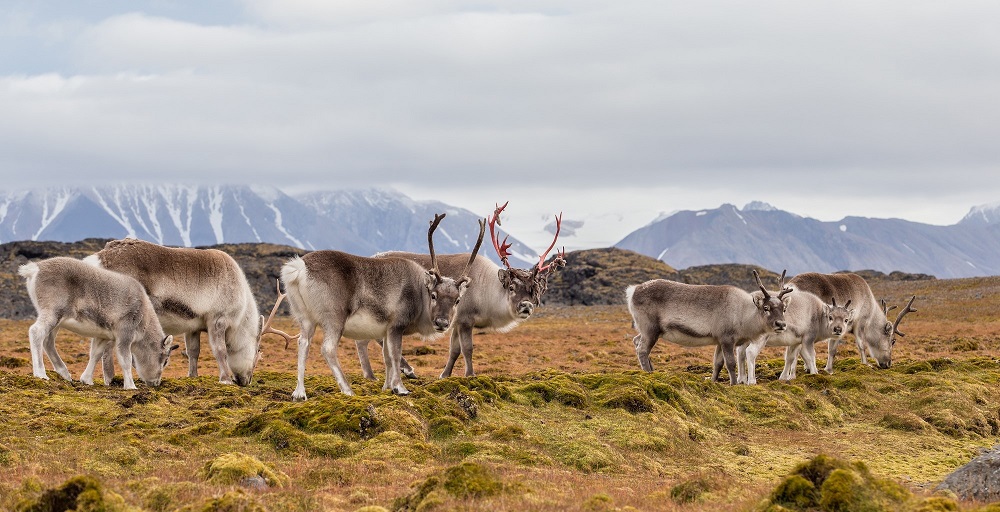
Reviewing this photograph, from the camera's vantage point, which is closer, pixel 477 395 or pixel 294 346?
pixel 477 395

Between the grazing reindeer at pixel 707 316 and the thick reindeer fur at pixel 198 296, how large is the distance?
10449 millimetres

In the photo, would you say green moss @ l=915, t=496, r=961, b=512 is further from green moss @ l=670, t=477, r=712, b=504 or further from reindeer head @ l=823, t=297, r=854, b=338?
reindeer head @ l=823, t=297, r=854, b=338

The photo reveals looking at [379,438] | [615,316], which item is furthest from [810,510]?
[615,316]

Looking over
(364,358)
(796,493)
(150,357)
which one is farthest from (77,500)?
(364,358)

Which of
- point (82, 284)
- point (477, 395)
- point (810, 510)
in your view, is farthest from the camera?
point (82, 284)

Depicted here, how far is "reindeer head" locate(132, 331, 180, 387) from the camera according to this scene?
20828 millimetres

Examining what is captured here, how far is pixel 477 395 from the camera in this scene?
60.4ft

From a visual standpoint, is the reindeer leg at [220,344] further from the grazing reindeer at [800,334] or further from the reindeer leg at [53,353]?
the grazing reindeer at [800,334]

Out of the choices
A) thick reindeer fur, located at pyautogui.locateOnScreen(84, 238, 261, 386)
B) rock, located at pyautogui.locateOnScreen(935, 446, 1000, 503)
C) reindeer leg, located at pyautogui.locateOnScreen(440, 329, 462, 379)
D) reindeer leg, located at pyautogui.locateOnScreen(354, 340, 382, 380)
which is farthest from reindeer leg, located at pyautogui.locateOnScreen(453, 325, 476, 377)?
rock, located at pyautogui.locateOnScreen(935, 446, 1000, 503)

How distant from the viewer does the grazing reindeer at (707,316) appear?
81.3ft

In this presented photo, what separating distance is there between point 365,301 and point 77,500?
9824 millimetres

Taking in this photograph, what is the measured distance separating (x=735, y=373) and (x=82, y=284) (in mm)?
15895

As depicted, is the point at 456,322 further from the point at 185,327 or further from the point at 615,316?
the point at 615,316

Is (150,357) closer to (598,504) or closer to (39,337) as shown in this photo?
(39,337)
